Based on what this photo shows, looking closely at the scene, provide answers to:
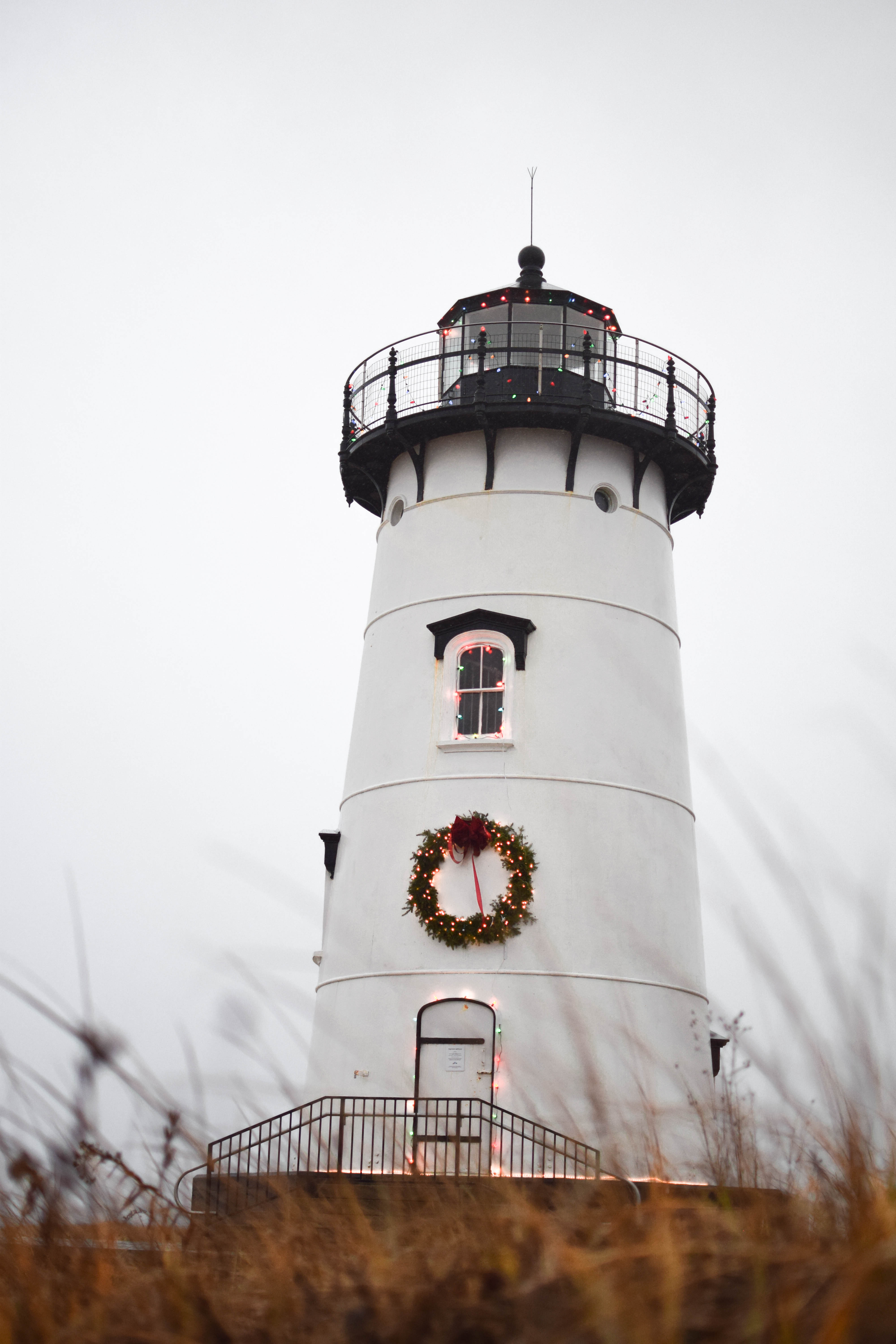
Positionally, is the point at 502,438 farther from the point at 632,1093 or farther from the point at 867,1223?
the point at 867,1223

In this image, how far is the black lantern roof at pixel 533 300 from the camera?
21641mm

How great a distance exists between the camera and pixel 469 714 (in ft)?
61.9

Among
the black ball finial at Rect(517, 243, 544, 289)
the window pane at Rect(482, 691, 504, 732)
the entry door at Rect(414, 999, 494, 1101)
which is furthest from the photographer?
the black ball finial at Rect(517, 243, 544, 289)

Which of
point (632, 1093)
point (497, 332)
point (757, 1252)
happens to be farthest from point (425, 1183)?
point (497, 332)

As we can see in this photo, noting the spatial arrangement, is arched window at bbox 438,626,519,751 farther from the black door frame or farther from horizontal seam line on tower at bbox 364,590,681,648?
the black door frame

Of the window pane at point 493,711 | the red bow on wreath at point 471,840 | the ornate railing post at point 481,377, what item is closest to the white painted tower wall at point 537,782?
the red bow on wreath at point 471,840

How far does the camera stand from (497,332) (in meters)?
21.4

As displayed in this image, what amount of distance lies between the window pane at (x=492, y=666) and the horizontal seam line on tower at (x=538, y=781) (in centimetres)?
144

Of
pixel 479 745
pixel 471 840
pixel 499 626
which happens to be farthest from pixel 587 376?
pixel 471 840

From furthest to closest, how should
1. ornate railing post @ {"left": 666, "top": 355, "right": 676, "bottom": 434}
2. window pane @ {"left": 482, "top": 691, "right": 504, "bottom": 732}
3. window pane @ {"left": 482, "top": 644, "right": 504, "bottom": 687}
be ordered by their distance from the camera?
ornate railing post @ {"left": 666, "top": 355, "right": 676, "bottom": 434}, window pane @ {"left": 482, "top": 644, "right": 504, "bottom": 687}, window pane @ {"left": 482, "top": 691, "right": 504, "bottom": 732}

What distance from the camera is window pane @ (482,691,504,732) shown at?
734 inches

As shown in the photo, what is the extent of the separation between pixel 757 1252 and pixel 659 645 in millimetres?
18103

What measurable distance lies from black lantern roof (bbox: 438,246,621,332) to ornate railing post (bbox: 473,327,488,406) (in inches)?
54.8

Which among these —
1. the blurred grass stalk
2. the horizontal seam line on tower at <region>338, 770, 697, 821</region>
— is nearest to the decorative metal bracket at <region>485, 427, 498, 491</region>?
the horizontal seam line on tower at <region>338, 770, 697, 821</region>
